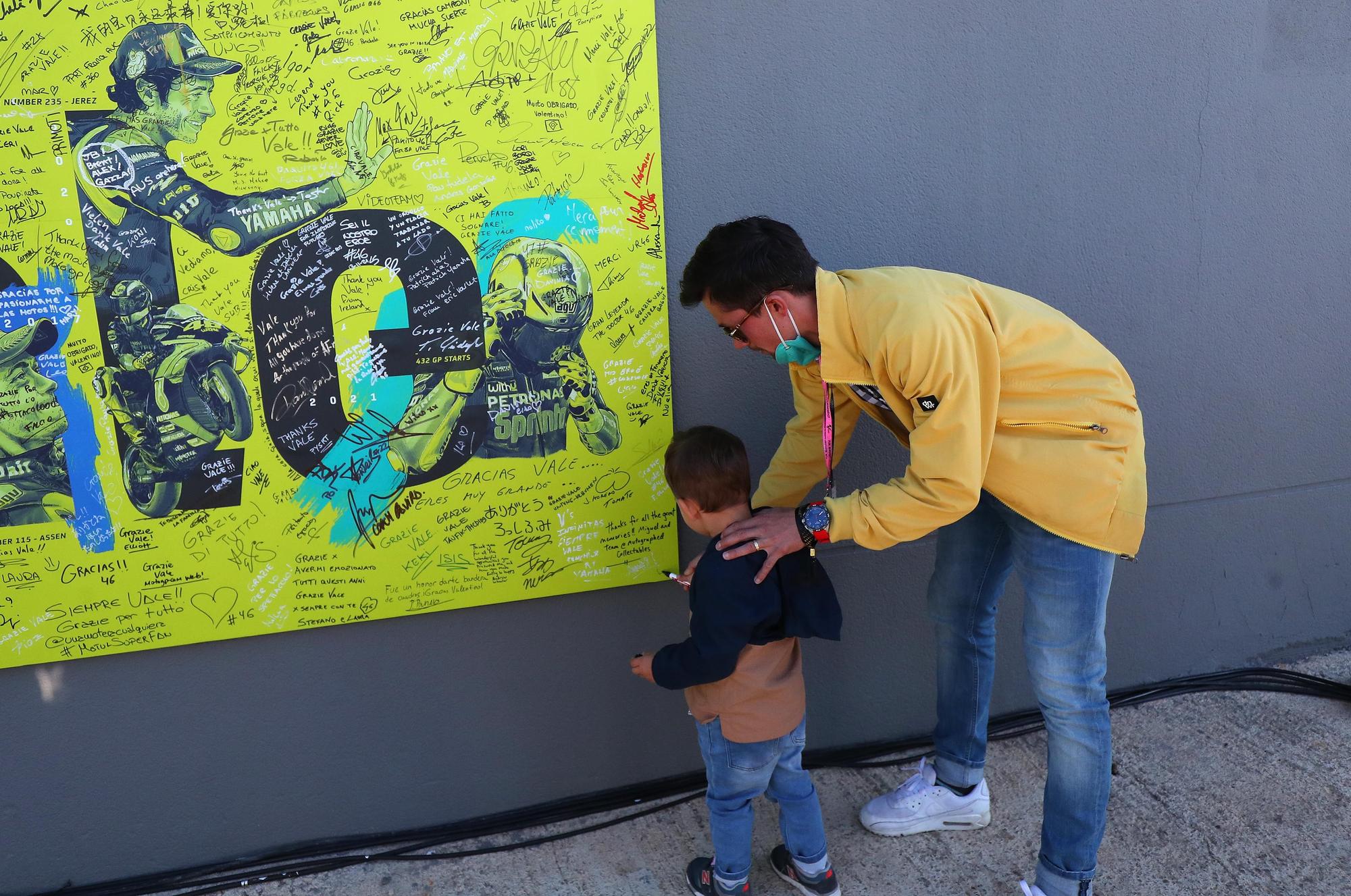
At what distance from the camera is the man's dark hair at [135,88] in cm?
224

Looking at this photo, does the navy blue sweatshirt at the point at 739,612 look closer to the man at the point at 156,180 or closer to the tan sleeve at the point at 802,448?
the tan sleeve at the point at 802,448

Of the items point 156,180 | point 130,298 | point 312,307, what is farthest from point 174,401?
point 156,180

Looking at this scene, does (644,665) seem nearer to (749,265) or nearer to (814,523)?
(814,523)

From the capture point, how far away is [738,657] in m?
2.22

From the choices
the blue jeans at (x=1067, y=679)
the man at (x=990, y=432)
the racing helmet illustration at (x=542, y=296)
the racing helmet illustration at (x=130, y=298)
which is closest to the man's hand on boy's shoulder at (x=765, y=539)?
the man at (x=990, y=432)

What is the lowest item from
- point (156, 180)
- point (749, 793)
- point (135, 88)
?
point (749, 793)

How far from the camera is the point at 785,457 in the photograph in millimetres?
2570

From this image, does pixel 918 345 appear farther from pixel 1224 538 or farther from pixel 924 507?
pixel 1224 538

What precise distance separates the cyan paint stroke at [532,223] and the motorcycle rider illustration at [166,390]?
25.9 inches

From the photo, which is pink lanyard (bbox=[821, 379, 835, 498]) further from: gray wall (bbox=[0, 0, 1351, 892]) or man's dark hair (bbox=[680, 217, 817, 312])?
gray wall (bbox=[0, 0, 1351, 892])

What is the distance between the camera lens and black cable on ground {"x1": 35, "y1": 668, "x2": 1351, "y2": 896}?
2.60 m

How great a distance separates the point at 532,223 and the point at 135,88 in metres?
0.98

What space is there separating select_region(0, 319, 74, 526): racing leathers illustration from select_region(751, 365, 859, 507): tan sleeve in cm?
178

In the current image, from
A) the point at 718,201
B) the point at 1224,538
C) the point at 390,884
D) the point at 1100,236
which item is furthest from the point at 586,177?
the point at 1224,538
